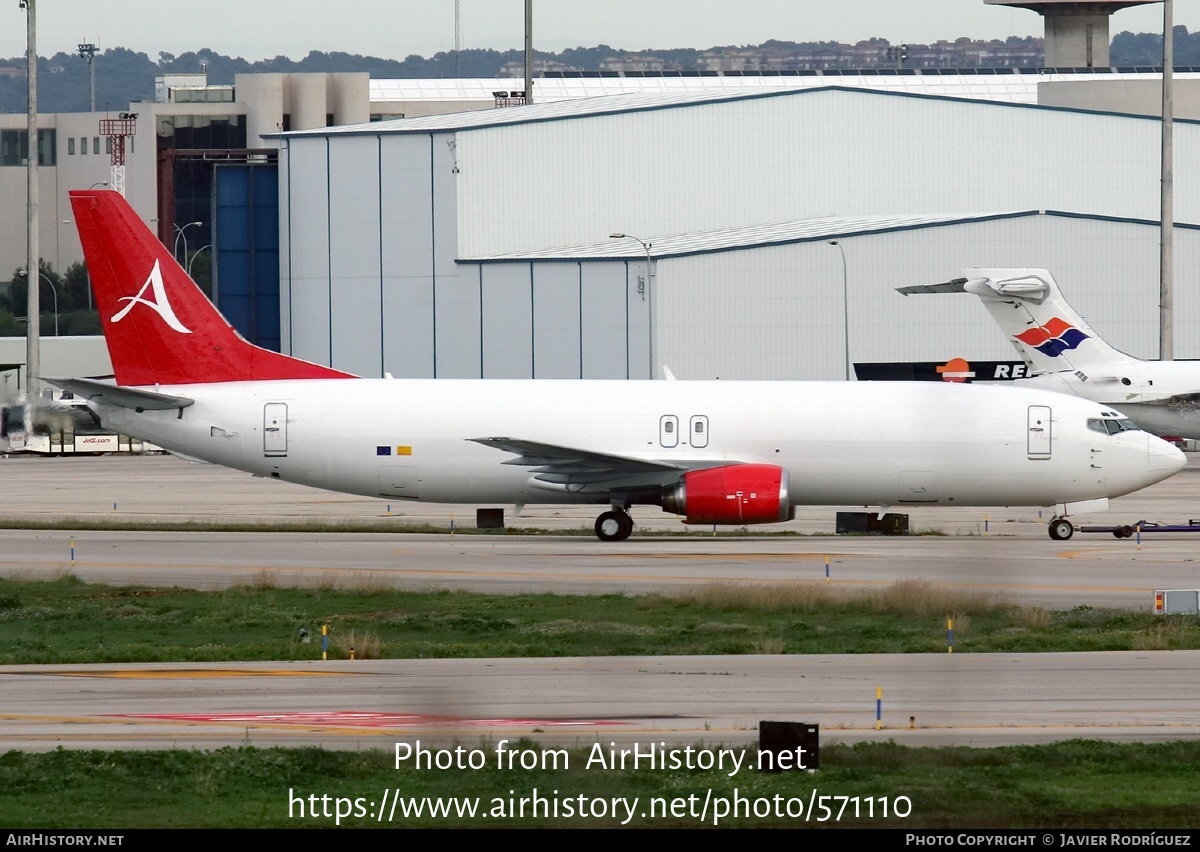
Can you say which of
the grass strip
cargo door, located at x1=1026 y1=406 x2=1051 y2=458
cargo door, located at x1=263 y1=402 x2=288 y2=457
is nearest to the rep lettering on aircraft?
cargo door, located at x1=1026 y1=406 x2=1051 y2=458

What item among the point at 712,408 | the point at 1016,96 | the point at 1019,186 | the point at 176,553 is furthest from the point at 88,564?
the point at 1016,96

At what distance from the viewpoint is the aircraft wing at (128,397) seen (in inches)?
1614

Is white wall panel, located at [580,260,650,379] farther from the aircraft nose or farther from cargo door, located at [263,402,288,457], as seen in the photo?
the aircraft nose

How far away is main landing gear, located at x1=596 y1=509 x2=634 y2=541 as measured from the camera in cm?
4247

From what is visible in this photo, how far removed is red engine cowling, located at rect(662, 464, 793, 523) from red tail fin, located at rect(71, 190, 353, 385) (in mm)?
10604

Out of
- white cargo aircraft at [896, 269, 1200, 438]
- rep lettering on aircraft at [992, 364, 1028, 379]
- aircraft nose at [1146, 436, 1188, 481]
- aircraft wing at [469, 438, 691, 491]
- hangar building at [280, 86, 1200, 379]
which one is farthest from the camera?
hangar building at [280, 86, 1200, 379]

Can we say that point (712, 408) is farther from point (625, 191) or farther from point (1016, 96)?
point (1016, 96)

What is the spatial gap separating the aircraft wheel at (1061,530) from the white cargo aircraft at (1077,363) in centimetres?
1739

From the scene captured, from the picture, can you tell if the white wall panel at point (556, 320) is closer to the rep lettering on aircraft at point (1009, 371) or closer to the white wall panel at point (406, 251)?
the white wall panel at point (406, 251)

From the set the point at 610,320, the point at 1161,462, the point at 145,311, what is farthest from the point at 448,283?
the point at 1161,462

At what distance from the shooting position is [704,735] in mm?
19078

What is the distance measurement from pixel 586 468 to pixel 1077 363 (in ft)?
81.2

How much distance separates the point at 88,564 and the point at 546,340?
54481 mm

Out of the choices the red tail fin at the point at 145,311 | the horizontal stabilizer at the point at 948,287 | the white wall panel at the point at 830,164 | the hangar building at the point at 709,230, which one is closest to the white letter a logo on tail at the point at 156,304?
the red tail fin at the point at 145,311
